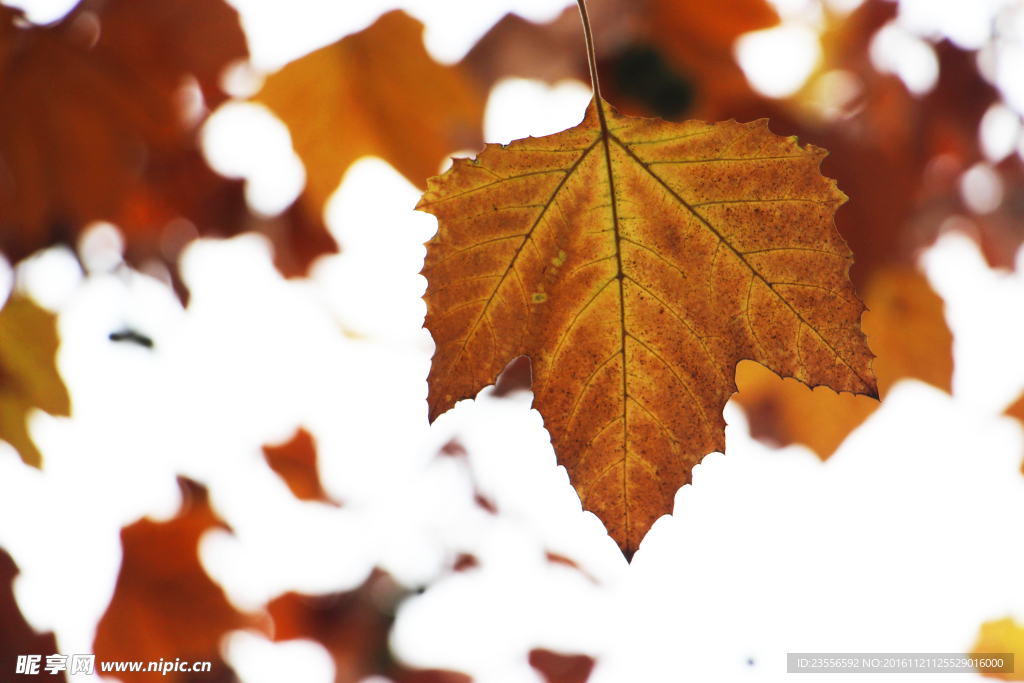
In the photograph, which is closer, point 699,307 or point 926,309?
point 699,307

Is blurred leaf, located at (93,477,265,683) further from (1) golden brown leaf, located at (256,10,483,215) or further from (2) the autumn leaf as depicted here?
(1) golden brown leaf, located at (256,10,483,215)

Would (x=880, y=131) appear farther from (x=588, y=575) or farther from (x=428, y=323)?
(x=588, y=575)

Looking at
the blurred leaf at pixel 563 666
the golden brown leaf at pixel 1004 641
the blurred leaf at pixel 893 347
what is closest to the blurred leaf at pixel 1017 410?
the blurred leaf at pixel 893 347

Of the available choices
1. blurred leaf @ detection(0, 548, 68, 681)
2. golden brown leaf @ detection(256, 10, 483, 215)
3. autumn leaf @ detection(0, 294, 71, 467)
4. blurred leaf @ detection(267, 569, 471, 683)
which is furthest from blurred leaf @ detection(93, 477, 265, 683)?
golden brown leaf @ detection(256, 10, 483, 215)

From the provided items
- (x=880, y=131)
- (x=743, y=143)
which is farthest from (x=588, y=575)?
(x=743, y=143)

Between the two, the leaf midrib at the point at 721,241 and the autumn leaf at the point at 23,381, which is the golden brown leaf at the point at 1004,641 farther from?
the autumn leaf at the point at 23,381

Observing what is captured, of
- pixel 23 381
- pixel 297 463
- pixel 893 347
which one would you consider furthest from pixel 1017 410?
pixel 23 381
